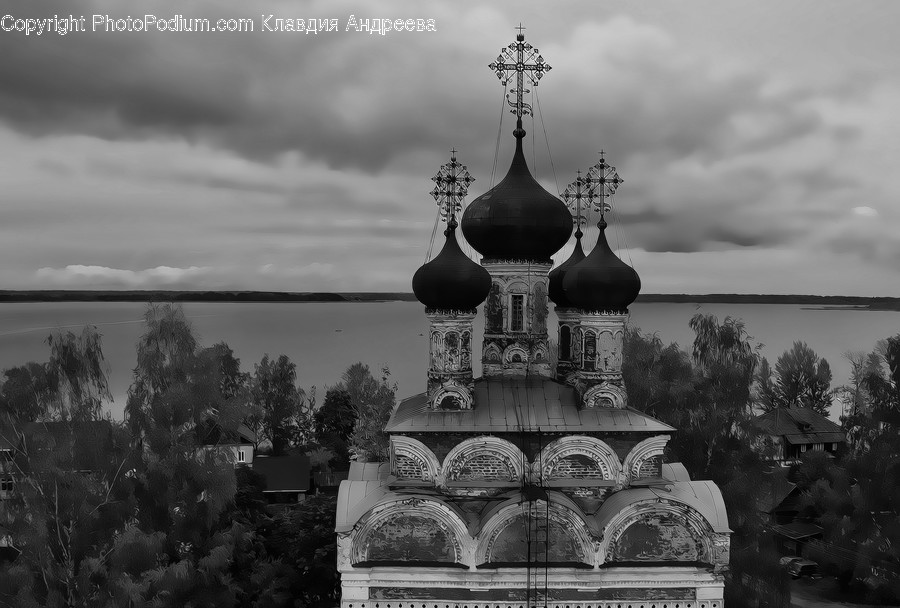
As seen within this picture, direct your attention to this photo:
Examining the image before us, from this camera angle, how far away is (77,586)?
10.4 meters

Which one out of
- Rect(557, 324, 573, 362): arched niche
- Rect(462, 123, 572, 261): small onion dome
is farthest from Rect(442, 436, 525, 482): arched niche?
Rect(462, 123, 572, 261): small onion dome

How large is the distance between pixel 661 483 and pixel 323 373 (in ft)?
131

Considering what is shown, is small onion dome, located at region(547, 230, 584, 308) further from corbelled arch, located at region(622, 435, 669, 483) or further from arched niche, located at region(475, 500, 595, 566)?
arched niche, located at region(475, 500, 595, 566)

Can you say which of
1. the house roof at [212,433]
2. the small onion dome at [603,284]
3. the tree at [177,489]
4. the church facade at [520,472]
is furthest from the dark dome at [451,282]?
the house roof at [212,433]

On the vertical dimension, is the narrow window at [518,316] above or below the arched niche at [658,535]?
above

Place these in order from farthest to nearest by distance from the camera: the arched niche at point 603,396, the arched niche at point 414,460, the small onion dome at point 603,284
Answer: the small onion dome at point 603,284
the arched niche at point 603,396
the arched niche at point 414,460

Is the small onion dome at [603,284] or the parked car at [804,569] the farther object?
the parked car at [804,569]

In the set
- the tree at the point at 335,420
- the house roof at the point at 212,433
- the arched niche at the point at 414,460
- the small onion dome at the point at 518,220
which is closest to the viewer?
the arched niche at the point at 414,460

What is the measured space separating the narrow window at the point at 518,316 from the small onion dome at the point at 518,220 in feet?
2.10

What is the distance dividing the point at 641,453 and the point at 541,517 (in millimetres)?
1681

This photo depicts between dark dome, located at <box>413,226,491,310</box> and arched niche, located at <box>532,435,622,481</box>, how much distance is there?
7.26ft

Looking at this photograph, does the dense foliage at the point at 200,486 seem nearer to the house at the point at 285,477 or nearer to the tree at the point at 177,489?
the tree at the point at 177,489

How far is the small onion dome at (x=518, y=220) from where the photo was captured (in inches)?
446

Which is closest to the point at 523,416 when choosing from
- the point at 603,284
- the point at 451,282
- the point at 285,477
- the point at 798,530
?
the point at 451,282
